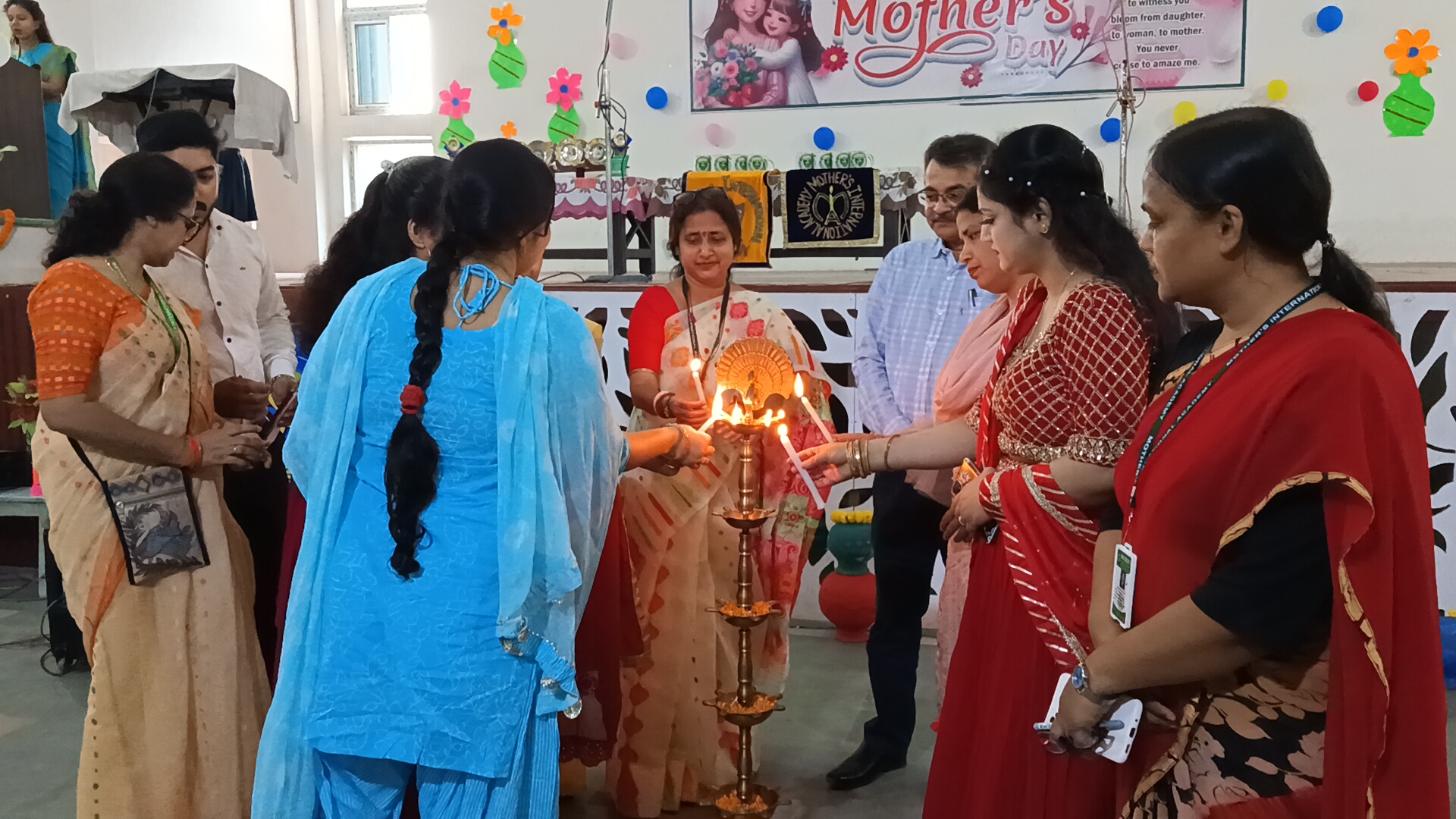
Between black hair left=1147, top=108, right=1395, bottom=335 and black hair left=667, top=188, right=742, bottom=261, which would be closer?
black hair left=1147, top=108, right=1395, bottom=335

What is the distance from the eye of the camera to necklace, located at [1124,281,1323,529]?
4.06 feet

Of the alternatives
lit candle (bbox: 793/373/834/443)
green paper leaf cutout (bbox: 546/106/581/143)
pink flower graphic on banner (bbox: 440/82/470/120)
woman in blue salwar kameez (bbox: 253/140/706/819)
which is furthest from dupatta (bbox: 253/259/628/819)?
pink flower graphic on banner (bbox: 440/82/470/120)

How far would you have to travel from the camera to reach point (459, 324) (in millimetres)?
1620

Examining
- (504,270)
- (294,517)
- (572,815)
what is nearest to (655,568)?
(572,815)

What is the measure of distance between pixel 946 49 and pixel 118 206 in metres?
5.43

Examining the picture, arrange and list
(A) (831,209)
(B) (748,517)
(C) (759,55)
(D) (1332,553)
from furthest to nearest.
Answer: (C) (759,55) < (A) (831,209) < (B) (748,517) < (D) (1332,553)

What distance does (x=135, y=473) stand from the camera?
2.29m

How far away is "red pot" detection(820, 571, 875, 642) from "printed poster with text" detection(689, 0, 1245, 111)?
3.76m

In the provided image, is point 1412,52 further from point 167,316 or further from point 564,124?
point 167,316

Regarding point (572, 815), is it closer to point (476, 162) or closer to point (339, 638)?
point (339, 638)

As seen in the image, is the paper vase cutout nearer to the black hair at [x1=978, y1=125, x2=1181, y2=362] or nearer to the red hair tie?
the black hair at [x1=978, y1=125, x2=1181, y2=362]

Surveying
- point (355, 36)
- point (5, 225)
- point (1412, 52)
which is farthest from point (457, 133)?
point (1412, 52)

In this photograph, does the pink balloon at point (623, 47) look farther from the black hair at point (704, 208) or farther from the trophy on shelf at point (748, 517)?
the trophy on shelf at point (748, 517)

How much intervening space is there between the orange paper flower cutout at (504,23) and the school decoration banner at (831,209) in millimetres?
3234
